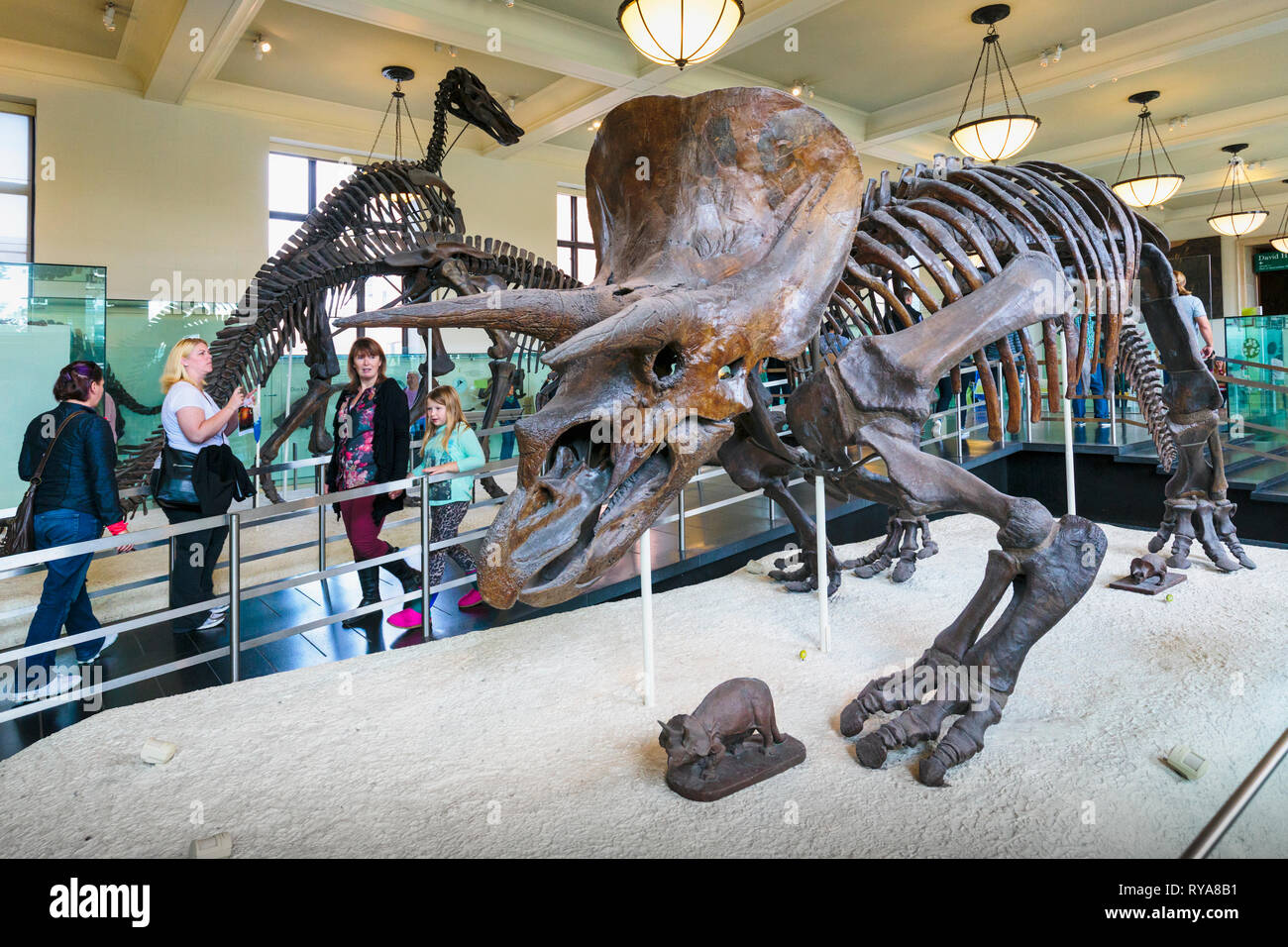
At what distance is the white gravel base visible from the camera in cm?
228

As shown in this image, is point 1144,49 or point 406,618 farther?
point 1144,49

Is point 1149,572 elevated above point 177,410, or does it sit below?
below

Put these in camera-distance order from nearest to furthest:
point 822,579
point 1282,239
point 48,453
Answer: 1. point 48,453
2. point 822,579
3. point 1282,239

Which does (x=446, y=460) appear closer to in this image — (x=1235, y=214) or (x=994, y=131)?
(x=994, y=131)

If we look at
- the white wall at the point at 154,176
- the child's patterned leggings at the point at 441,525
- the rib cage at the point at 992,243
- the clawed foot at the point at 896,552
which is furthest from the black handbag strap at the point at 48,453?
the white wall at the point at 154,176

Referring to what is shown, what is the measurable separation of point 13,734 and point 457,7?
23.9 feet

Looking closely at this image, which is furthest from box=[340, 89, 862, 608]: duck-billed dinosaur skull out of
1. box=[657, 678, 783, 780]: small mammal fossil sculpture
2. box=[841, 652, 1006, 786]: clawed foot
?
box=[841, 652, 1006, 786]: clawed foot

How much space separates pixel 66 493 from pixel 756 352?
318cm

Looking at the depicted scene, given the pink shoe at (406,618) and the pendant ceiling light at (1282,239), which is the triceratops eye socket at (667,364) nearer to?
the pink shoe at (406,618)

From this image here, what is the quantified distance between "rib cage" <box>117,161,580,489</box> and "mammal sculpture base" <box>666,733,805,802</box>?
3.33 m

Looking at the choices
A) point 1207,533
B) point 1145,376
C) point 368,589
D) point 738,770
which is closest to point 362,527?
point 368,589

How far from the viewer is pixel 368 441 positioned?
14.6 feet
